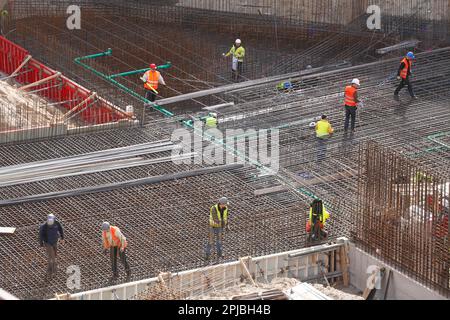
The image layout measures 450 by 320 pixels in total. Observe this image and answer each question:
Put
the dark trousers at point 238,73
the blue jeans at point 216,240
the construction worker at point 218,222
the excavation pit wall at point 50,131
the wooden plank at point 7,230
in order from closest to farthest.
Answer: the construction worker at point 218,222 < the blue jeans at point 216,240 < the wooden plank at point 7,230 < the excavation pit wall at point 50,131 < the dark trousers at point 238,73

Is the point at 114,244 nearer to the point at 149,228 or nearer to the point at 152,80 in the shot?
the point at 149,228

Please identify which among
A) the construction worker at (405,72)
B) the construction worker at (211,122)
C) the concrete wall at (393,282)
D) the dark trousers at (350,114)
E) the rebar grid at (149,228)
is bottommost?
the concrete wall at (393,282)

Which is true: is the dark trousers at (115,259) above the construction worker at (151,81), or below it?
below

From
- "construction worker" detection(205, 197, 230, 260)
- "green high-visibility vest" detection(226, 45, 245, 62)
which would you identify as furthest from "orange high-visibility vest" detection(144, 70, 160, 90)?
"construction worker" detection(205, 197, 230, 260)

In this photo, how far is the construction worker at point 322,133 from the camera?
3184 centimetres

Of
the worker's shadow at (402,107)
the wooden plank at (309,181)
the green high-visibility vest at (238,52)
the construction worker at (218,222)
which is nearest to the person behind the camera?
the construction worker at (218,222)

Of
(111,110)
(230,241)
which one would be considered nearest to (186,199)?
(230,241)

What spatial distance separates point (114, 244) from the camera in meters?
A: 26.3

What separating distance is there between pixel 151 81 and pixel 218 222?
28.7 ft

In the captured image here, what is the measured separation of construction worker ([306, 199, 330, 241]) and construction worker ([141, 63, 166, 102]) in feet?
27.9

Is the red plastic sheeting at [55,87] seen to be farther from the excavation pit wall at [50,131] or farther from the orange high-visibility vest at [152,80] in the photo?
Result: the orange high-visibility vest at [152,80]

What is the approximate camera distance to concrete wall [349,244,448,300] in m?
26.0

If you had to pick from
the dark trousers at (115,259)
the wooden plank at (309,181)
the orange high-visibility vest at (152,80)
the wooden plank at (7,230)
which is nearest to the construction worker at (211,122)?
the orange high-visibility vest at (152,80)

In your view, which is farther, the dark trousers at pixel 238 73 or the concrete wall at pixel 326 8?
the concrete wall at pixel 326 8
